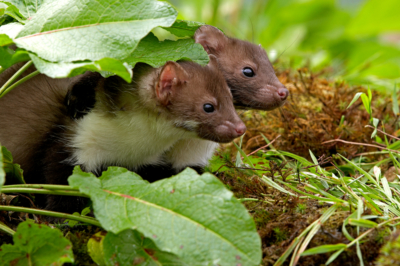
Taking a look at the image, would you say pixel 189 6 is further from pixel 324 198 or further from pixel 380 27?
pixel 324 198

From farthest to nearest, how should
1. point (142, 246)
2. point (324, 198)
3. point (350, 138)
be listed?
1. point (350, 138)
2. point (324, 198)
3. point (142, 246)

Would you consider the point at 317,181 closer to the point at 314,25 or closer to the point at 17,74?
the point at 17,74

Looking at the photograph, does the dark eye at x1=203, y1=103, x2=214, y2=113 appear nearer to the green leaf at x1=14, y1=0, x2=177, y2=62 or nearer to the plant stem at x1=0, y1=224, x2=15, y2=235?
the green leaf at x1=14, y1=0, x2=177, y2=62

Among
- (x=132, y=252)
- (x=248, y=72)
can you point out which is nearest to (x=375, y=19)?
(x=248, y=72)

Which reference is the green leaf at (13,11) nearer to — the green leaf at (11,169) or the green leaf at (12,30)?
the green leaf at (12,30)

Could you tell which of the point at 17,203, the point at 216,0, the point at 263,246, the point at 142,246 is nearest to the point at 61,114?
the point at 17,203

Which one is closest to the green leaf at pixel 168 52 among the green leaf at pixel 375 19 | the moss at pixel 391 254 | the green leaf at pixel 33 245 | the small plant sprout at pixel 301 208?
the small plant sprout at pixel 301 208
